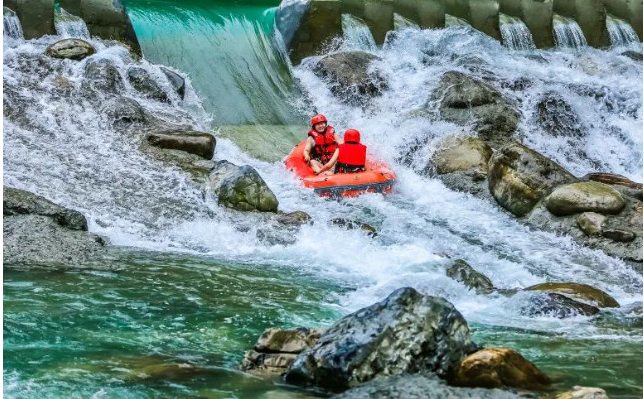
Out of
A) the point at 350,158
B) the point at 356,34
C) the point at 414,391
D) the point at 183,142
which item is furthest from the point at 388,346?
the point at 356,34

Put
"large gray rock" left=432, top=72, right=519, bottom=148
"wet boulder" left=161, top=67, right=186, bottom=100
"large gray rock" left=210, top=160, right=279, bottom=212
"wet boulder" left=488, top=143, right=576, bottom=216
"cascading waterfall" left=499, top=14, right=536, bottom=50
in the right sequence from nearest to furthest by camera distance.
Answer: "large gray rock" left=210, top=160, right=279, bottom=212, "wet boulder" left=488, top=143, right=576, bottom=216, "large gray rock" left=432, top=72, right=519, bottom=148, "wet boulder" left=161, top=67, right=186, bottom=100, "cascading waterfall" left=499, top=14, right=536, bottom=50

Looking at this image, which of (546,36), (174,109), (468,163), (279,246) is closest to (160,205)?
(279,246)

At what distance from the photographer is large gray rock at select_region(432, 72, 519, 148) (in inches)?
498

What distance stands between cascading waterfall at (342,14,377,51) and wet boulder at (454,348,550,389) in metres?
11.7

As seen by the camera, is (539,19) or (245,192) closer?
(245,192)

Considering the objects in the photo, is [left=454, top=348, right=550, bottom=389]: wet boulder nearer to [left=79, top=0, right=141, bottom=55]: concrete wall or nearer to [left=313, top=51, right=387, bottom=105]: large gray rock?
[left=313, top=51, right=387, bottom=105]: large gray rock

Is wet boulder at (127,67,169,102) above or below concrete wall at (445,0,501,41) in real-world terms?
below

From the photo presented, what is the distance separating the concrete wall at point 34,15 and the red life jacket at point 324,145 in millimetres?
4927

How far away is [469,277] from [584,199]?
2961 mm

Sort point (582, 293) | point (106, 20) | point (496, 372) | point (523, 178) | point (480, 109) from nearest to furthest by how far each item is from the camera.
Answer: point (496, 372) → point (582, 293) → point (523, 178) → point (480, 109) → point (106, 20)

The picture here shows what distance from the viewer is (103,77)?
40.9 feet

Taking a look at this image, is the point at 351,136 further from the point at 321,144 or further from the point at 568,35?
the point at 568,35

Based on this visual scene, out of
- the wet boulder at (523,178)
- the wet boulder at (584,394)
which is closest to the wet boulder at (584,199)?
the wet boulder at (523,178)

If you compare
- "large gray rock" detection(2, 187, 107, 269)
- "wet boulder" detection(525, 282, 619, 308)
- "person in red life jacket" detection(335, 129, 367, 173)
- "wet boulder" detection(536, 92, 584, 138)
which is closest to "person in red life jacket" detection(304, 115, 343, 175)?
"person in red life jacket" detection(335, 129, 367, 173)
